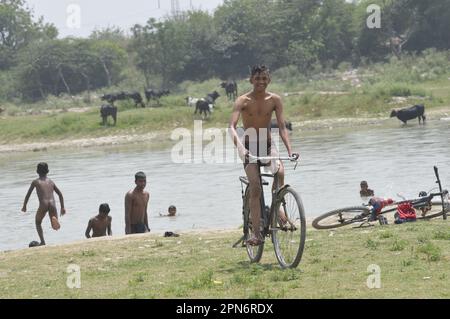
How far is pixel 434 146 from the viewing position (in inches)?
990

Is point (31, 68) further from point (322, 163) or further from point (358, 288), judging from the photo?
point (358, 288)

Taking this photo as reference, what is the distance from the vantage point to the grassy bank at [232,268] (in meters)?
7.01

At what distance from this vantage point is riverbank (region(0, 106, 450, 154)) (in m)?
35.9

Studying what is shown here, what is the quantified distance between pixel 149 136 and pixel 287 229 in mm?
29455

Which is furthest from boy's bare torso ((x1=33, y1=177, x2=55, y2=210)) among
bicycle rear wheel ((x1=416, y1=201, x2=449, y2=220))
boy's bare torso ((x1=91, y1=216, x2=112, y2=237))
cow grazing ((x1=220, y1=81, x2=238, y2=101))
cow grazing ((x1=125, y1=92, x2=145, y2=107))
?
cow grazing ((x1=220, y1=81, x2=238, y2=101))

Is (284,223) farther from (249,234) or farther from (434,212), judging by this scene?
(434,212)

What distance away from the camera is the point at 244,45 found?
5981cm

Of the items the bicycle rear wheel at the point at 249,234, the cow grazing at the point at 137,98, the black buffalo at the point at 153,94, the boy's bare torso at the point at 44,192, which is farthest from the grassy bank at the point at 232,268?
the black buffalo at the point at 153,94

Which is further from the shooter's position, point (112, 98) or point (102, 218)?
point (112, 98)

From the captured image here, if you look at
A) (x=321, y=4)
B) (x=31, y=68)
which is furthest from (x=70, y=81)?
(x=321, y=4)

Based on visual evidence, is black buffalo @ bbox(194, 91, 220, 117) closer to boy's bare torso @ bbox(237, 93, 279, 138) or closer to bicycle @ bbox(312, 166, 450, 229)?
bicycle @ bbox(312, 166, 450, 229)

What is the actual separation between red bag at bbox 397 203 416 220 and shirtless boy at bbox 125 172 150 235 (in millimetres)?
3510

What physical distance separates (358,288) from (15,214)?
1270cm

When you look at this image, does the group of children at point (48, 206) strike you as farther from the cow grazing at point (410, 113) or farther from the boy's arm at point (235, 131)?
the cow grazing at point (410, 113)
